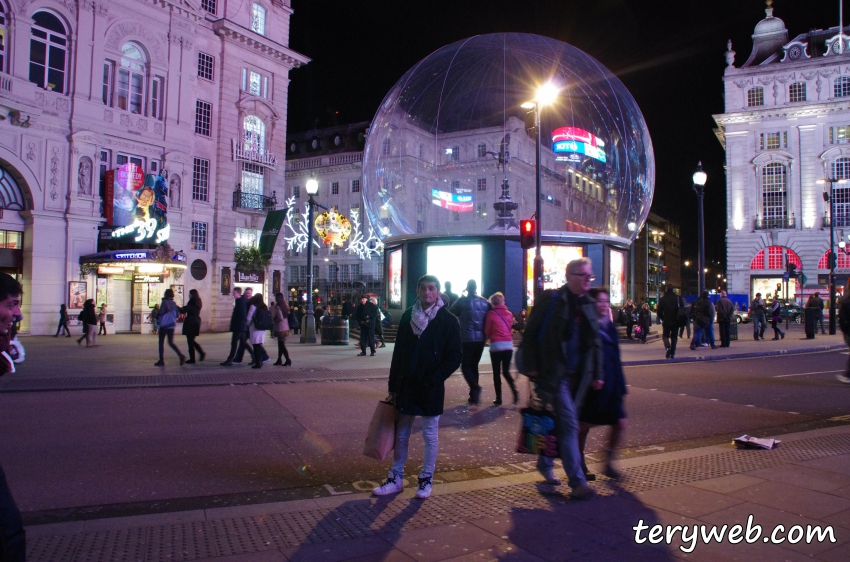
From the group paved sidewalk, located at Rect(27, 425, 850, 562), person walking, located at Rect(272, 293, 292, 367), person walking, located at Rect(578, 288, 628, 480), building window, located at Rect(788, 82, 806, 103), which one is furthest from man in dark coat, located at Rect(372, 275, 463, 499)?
building window, located at Rect(788, 82, 806, 103)

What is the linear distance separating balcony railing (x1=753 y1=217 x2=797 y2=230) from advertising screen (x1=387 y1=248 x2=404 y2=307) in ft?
147

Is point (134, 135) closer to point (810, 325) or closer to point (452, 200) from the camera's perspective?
point (452, 200)

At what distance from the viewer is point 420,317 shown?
4926 mm

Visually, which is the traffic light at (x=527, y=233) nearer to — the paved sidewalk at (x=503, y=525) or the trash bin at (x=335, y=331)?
the trash bin at (x=335, y=331)

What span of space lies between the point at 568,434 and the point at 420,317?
1.45m

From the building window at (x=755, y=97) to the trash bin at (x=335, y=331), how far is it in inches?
2073

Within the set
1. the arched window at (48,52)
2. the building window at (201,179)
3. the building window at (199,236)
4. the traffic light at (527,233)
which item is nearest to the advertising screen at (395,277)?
the traffic light at (527,233)

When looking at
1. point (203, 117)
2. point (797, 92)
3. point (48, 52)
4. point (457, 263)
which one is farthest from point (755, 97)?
point (48, 52)

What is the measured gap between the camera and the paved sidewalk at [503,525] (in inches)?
143

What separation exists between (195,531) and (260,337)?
990 centimetres

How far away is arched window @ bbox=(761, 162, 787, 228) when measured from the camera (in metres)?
56.4

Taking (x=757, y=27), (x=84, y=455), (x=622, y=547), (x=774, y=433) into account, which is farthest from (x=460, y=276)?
(x=757, y=27)

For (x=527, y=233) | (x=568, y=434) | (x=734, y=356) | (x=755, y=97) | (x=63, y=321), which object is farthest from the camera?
(x=755, y=97)

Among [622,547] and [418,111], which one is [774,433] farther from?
[418,111]
